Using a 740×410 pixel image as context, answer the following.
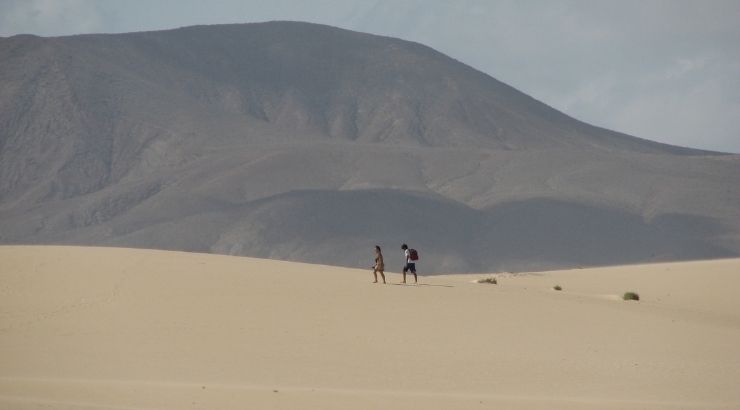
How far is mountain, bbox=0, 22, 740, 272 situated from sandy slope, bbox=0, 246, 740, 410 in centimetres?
5653

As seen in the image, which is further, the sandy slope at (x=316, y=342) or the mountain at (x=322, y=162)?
the mountain at (x=322, y=162)

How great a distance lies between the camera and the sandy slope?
13.8 metres

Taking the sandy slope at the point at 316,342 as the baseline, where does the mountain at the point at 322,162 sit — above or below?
above

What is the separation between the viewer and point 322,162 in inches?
4203

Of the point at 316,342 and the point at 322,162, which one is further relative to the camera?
the point at 322,162

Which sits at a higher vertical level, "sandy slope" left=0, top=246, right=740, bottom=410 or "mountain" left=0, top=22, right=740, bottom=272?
"mountain" left=0, top=22, right=740, bottom=272

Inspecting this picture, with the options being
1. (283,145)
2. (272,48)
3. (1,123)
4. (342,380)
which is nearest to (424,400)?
(342,380)

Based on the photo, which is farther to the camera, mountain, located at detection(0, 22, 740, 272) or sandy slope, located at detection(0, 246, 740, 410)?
mountain, located at detection(0, 22, 740, 272)

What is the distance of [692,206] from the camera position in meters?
94.8

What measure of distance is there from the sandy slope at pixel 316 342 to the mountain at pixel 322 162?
56526 millimetres

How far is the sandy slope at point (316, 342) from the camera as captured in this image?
13.8 metres

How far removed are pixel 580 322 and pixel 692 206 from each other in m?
77.4

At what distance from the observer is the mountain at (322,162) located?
87.7m

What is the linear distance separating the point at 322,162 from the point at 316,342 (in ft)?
295
